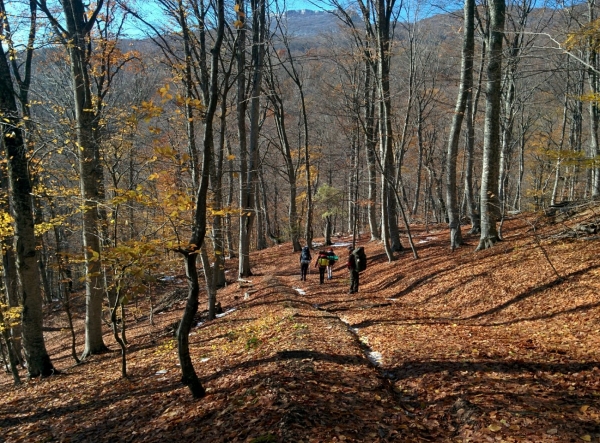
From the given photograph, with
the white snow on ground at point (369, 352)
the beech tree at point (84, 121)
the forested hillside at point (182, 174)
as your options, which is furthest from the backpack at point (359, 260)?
the beech tree at point (84, 121)

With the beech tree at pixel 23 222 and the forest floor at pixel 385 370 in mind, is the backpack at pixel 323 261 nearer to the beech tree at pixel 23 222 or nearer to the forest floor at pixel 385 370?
the forest floor at pixel 385 370

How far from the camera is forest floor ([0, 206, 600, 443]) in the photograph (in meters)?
4.26

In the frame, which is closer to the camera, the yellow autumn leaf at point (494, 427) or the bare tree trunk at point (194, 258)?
the yellow autumn leaf at point (494, 427)

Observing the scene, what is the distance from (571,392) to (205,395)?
190 inches

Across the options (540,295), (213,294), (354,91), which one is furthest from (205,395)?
(354,91)

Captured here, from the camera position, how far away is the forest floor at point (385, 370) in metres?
4.26

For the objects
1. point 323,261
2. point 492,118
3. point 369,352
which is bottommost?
point 323,261

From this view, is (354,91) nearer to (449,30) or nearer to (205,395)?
(449,30)

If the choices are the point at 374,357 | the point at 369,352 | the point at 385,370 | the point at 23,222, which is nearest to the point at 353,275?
the point at 369,352

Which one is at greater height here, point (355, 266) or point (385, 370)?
point (385, 370)

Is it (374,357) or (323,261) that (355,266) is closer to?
(323,261)

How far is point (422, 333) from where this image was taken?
7.64 metres

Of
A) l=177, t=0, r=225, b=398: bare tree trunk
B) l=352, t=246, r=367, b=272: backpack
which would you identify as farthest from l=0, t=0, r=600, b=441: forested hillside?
l=352, t=246, r=367, b=272: backpack

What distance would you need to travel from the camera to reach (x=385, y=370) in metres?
6.01
